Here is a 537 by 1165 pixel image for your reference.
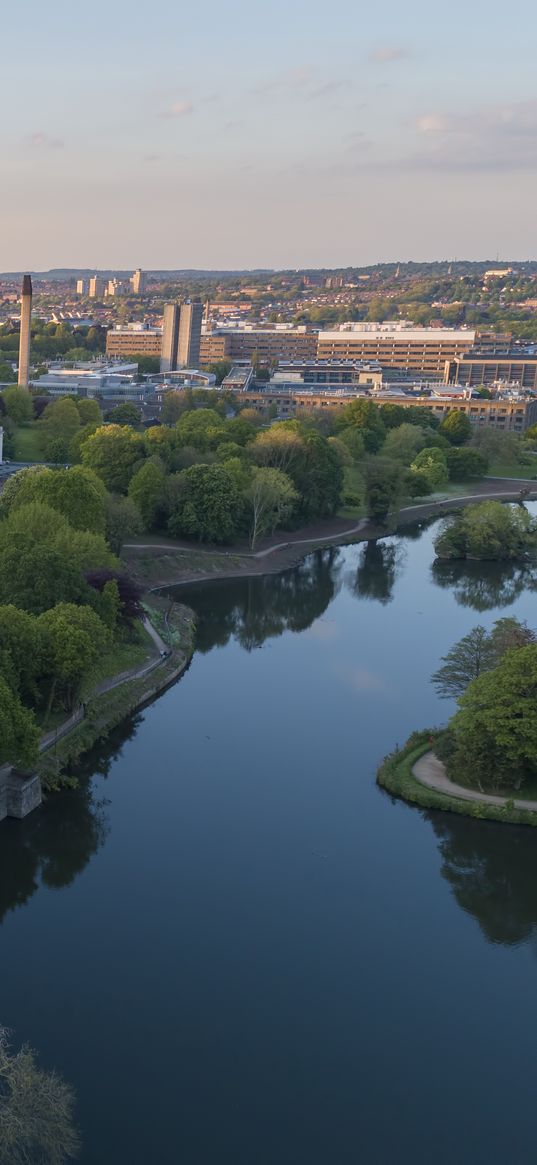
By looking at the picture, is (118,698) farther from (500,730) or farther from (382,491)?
(382,491)

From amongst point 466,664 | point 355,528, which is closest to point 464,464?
point 355,528

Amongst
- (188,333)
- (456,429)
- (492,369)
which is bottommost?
(456,429)

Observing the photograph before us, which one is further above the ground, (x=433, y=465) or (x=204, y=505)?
(x=433, y=465)

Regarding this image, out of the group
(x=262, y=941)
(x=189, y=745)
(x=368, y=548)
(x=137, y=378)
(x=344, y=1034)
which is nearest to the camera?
(x=344, y=1034)

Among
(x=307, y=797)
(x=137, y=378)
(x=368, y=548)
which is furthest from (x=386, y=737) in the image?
(x=137, y=378)

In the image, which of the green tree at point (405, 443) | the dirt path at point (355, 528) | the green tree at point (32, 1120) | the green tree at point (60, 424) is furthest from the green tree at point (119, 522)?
the green tree at point (405, 443)

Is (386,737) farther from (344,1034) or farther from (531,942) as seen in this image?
(344,1034)
